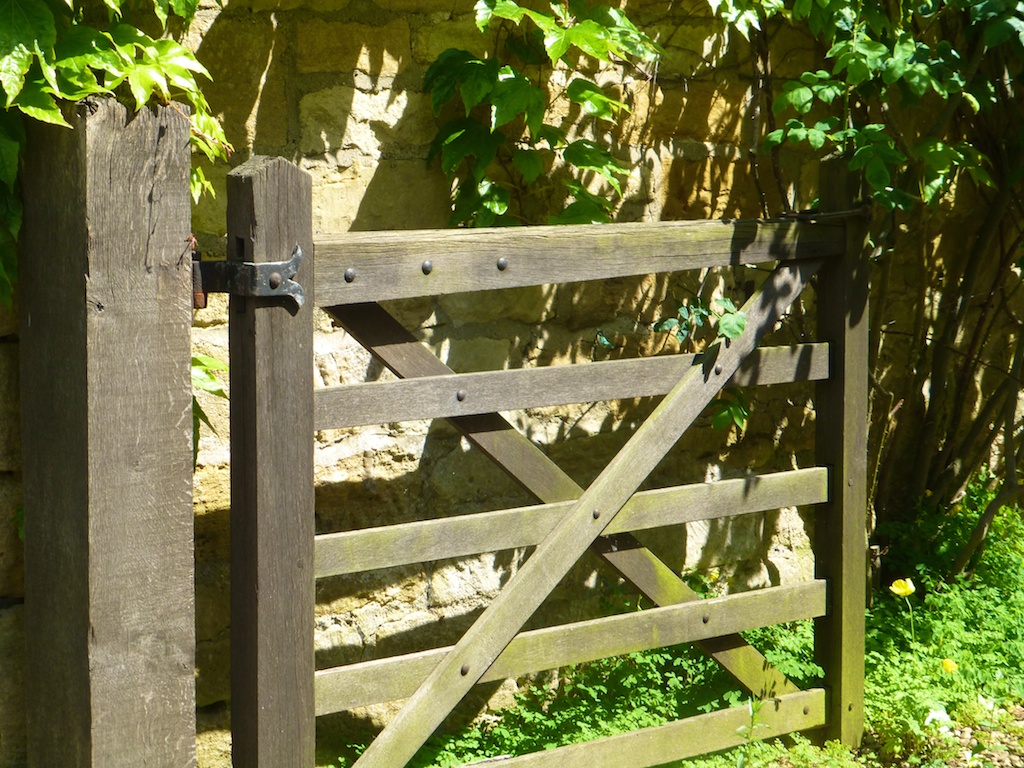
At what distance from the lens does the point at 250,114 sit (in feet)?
9.19

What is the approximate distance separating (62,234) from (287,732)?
1.09m

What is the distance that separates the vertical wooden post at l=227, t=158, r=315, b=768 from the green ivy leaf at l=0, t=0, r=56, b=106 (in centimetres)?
41

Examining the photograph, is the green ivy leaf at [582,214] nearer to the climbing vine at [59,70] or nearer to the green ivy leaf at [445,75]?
the green ivy leaf at [445,75]

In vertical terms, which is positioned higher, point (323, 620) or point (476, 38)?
point (476, 38)

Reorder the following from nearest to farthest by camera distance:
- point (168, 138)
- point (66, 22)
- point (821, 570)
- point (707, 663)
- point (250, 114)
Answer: point (168, 138)
point (66, 22)
point (250, 114)
point (821, 570)
point (707, 663)

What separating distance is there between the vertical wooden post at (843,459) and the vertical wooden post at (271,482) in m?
1.54

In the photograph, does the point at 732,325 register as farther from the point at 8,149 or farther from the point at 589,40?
the point at 8,149

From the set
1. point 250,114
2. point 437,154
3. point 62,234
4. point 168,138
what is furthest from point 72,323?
point 437,154

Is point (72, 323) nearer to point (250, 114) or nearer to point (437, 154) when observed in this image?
point (250, 114)

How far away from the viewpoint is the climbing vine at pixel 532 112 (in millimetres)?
2936

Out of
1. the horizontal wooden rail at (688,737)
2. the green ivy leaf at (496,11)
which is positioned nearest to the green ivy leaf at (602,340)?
the green ivy leaf at (496,11)

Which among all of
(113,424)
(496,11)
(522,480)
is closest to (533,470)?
(522,480)

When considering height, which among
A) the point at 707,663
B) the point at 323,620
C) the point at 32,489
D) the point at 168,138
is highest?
the point at 168,138

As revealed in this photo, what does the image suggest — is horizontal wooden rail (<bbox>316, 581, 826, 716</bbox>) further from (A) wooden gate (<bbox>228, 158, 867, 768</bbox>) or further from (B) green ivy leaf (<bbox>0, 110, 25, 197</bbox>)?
(B) green ivy leaf (<bbox>0, 110, 25, 197</bbox>)
